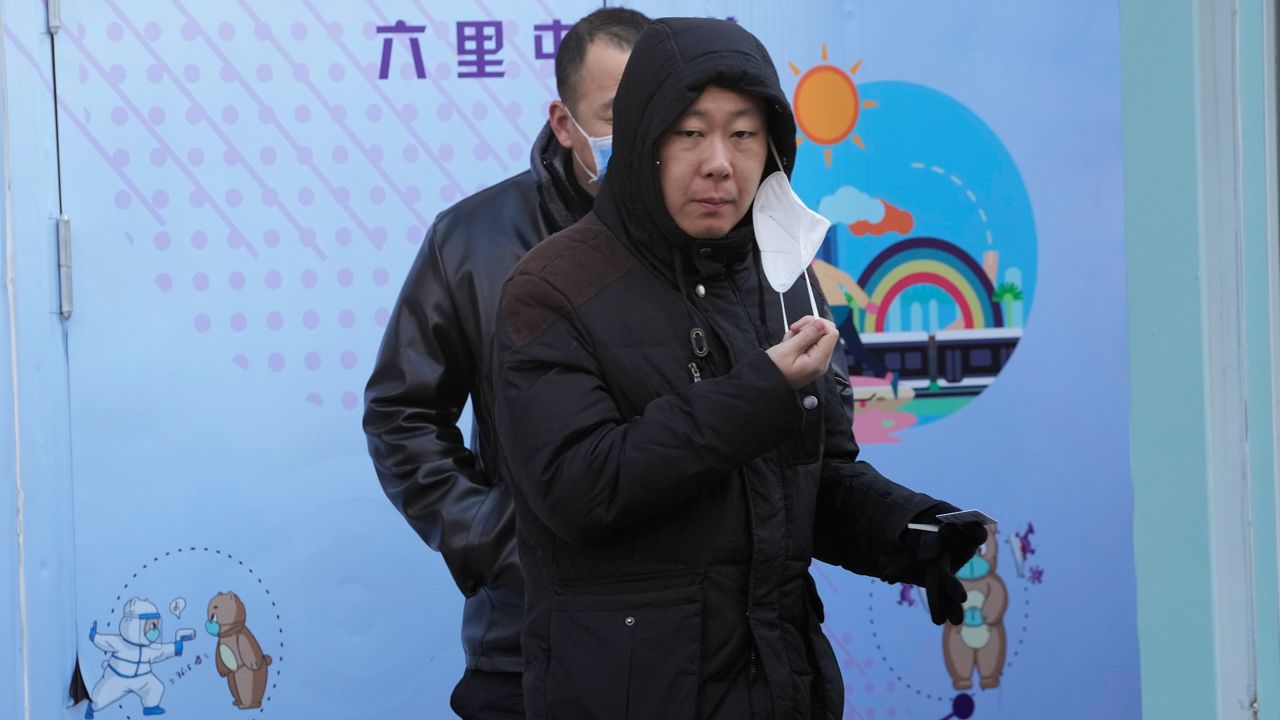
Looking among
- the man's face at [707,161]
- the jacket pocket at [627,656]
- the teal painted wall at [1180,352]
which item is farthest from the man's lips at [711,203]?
the teal painted wall at [1180,352]

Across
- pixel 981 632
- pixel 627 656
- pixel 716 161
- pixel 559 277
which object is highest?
pixel 716 161

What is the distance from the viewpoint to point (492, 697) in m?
2.62

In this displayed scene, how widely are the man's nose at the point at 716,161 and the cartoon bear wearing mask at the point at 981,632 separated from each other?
1.99 m

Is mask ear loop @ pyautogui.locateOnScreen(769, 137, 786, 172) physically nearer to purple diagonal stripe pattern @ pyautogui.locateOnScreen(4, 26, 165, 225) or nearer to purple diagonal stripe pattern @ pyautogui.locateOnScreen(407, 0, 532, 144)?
purple diagonal stripe pattern @ pyautogui.locateOnScreen(407, 0, 532, 144)

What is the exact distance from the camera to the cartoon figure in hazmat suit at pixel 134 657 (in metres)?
3.32

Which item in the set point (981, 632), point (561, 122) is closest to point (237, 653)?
point (561, 122)

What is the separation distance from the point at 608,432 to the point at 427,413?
1.03 metres

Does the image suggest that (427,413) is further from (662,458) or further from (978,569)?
(978,569)

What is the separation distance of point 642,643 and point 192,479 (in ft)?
6.01

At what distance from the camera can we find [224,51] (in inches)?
131

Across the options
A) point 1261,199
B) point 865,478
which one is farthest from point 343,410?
point 1261,199

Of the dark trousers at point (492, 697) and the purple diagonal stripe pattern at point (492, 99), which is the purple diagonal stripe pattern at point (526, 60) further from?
the dark trousers at point (492, 697)

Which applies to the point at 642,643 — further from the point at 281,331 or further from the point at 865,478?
the point at 281,331

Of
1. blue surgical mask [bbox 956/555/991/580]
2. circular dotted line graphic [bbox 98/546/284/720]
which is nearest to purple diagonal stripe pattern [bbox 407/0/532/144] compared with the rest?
circular dotted line graphic [bbox 98/546/284/720]
